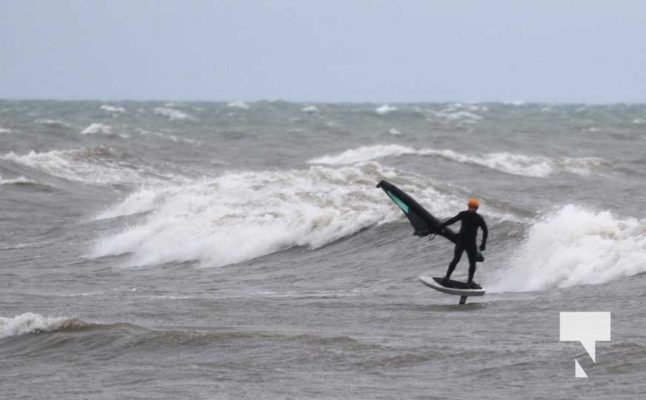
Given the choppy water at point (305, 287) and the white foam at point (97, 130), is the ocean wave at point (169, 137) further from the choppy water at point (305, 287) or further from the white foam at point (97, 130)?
the choppy water at point (305, 287)

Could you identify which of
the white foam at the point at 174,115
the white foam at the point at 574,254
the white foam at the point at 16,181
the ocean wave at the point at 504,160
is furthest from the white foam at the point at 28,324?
the white foam at the point at 174,115

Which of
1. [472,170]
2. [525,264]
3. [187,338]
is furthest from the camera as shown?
[472,170]

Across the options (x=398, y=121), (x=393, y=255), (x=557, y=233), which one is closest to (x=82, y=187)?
(x=393, y=255)

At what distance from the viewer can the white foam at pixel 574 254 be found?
18.0 m

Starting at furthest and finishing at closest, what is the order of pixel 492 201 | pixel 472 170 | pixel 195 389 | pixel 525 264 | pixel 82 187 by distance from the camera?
pixel 472 170 < pixel 82 187 < pixel 492 201 < pixel 525 264 < pixel 195 389

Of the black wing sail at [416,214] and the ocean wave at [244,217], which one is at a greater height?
the black wing sail at [416,214]

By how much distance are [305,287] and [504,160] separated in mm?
28946

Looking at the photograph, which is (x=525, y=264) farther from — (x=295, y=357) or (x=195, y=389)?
(x=195, y=389)

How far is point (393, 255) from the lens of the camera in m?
21.9

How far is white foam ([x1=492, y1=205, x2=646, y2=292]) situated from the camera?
1803 cm

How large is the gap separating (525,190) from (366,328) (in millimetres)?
22547

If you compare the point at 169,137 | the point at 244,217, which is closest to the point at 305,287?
the point at 244,217

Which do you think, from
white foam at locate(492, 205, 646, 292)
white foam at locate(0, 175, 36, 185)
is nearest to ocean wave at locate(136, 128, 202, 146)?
white foam at locate(0, 175, 36, 185)

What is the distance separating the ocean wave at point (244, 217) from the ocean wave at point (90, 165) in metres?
10.3
